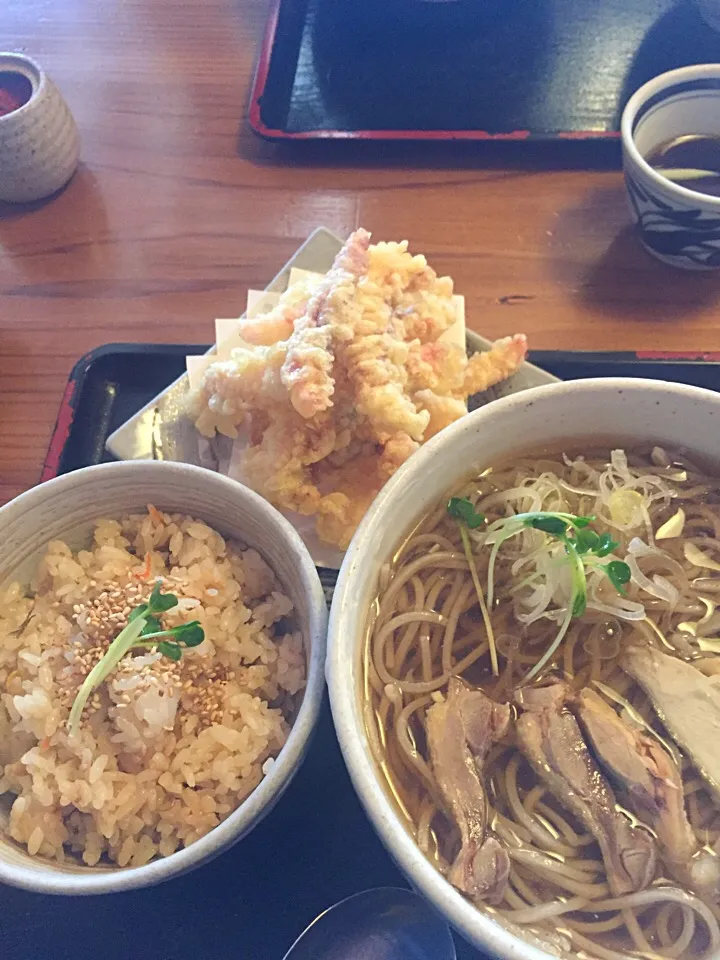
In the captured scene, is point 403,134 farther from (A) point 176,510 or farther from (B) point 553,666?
(B) point 553,666

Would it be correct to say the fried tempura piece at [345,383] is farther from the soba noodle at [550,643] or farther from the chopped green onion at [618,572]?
the chopped green onion at [618,572]

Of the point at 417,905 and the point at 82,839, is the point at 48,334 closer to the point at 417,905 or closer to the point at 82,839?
the point at 82,839

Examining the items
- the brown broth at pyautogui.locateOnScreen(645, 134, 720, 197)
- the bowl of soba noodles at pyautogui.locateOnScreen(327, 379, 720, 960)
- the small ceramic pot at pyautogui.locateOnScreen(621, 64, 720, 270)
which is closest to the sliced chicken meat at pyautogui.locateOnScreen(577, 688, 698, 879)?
the bowl of soba noodles at pyautogui.locateOnScreen(327, 379, 720, 960)

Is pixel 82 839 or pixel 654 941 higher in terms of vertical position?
pixel 654 941

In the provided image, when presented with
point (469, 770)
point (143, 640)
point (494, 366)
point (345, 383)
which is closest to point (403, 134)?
point (494, 366)

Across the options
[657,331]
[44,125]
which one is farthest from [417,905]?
[44,125]

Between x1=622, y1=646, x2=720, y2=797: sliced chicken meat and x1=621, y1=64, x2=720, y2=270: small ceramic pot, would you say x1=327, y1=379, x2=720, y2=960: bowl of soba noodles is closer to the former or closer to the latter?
x1=622, y1=646, x2=720, y2=797: sliced chicken meat
